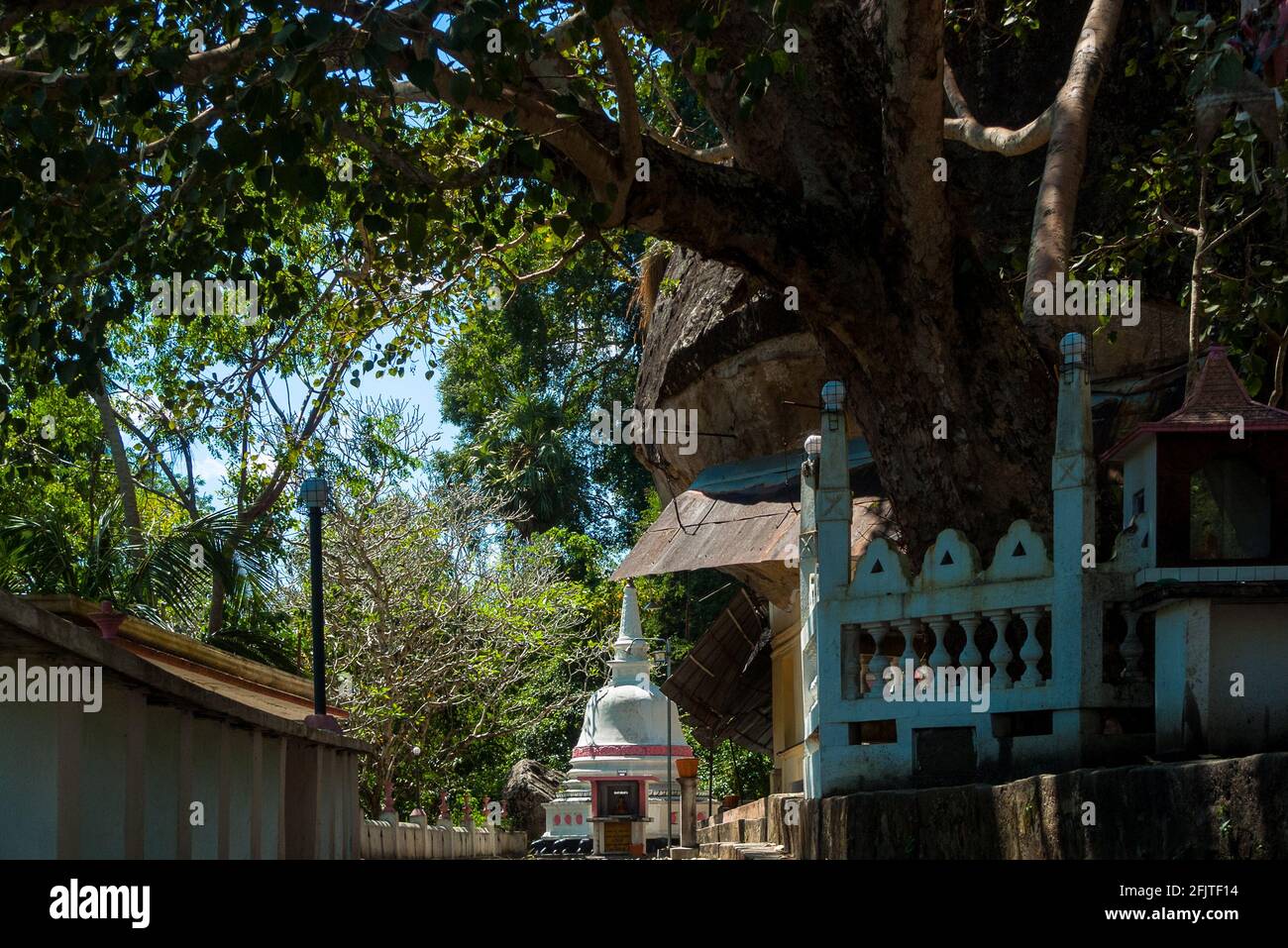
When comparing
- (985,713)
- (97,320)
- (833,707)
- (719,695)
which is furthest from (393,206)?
(719,695)

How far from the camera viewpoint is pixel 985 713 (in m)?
7.89

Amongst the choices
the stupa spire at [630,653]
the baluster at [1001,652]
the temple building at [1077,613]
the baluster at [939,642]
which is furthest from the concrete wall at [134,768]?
the stupa spire at [630,653]

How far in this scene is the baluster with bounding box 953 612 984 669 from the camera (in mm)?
7988

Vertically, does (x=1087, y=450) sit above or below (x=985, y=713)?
above

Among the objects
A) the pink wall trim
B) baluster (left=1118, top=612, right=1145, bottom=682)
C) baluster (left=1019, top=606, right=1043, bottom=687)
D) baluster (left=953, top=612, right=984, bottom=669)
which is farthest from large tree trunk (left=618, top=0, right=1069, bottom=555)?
the pink wall trim

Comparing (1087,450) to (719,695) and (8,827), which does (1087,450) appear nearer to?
(8,827)

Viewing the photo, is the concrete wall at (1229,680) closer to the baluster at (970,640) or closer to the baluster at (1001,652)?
the baluster at (1001,652)

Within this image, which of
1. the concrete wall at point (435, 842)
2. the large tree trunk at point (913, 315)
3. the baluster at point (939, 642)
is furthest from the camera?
the concrete wall at point (435, 842)

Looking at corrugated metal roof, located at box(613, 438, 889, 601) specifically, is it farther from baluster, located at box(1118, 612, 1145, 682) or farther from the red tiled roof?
A: the red tiled roof

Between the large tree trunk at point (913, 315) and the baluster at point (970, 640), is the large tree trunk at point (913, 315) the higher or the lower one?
the higher one

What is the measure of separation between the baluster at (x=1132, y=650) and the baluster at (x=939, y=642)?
946mm

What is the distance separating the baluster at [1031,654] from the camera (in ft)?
25.5

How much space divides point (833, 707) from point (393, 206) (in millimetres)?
4060

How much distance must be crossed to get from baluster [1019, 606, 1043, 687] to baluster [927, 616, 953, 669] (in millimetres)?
→ 424
